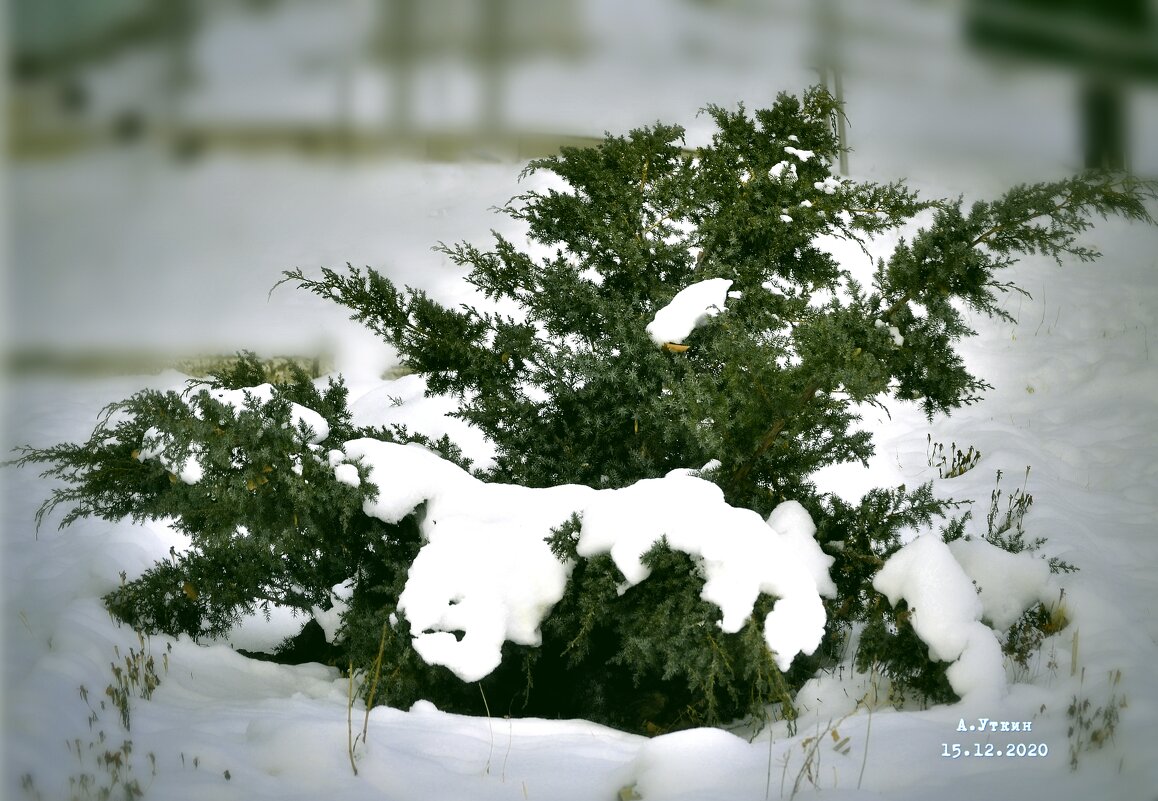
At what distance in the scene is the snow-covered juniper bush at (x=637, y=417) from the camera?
3520 millimetres

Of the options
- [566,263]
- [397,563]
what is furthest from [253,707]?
[566,263]

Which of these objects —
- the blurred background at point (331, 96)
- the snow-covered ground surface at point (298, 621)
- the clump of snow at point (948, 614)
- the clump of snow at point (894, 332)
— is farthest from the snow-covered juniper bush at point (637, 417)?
the blurred background at point (331, 96)

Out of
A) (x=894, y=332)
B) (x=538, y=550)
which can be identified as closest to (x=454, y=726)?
(x=538, y=550)

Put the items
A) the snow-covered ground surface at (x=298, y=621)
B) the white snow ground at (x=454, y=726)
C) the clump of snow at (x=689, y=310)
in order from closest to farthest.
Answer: the snow-covered ground surface at (x=298, y=621) < the white snow ground at (x=454, y=726) < the clump of snow at (x=689, y=310)

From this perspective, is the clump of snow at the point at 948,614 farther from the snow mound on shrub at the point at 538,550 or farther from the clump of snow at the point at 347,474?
the clump of snow at the point at 347,474

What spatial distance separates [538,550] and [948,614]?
1.68m

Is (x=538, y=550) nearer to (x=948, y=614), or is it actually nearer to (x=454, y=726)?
(x=454, y=726)

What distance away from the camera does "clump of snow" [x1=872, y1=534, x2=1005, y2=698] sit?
10.6ft

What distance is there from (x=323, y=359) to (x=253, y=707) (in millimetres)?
6862

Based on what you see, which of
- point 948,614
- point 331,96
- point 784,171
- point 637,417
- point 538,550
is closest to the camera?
point 331,96

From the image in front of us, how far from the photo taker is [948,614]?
3.33 m

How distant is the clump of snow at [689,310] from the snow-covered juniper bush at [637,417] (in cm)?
5

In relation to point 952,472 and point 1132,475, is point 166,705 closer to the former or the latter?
point 952,472

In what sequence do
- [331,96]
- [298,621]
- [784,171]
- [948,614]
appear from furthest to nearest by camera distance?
[298,621], [784,171], [948,614], [331,96]
